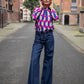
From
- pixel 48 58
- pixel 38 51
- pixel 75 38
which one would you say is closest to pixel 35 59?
pixel 38 51

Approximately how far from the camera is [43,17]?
3975 millimetres

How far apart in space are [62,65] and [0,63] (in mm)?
1965

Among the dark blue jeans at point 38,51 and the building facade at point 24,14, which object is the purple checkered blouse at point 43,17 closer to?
the dark blue jeans at point 38,51

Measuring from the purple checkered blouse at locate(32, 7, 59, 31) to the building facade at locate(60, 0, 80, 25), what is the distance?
136ft

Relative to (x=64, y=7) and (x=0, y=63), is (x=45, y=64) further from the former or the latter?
(x=64, y=7)

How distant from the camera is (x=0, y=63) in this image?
6910 mm

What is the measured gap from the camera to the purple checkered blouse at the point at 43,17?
3951 mm

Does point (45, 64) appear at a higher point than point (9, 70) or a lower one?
higher

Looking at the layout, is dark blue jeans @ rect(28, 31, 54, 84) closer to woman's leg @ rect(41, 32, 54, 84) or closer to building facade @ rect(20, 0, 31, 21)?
woman's leg @ rect(41, 32, 54, 84)

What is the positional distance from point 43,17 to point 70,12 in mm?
42243

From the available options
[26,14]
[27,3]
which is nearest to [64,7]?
[27,3]

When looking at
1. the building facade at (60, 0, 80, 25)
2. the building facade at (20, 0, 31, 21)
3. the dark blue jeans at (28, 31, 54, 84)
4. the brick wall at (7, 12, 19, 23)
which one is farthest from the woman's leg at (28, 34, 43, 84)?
the building facade at (20, 0, 31, 21)

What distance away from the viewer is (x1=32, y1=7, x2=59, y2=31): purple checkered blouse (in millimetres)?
3951

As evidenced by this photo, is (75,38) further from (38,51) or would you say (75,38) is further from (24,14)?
(24,14)
